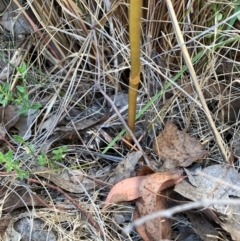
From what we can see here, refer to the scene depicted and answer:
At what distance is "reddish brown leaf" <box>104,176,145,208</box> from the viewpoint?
1.09 m

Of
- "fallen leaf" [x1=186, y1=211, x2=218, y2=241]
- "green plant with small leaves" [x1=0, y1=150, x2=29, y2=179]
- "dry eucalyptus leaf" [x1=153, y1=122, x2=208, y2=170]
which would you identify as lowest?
"fallen leaf" [x1=186, y1=211, x2=218, y2=241]

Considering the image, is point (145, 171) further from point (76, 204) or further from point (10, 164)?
point (10, 164)

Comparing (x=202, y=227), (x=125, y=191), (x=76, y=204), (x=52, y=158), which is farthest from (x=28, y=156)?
(x=202, y=227)

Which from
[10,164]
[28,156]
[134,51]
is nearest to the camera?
[134,51]

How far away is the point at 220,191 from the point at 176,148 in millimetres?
172

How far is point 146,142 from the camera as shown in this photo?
121 cm

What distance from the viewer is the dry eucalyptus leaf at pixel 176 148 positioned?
1121 mm

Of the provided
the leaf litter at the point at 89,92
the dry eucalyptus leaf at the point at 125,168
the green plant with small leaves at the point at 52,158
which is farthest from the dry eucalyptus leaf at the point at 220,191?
the green plant with small leaves at the point at 52,158

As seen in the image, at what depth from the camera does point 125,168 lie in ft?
3.82

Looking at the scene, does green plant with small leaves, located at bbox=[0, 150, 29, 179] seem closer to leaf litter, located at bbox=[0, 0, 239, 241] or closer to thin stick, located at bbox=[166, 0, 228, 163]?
leaf litter, located at bbox=[0, 0, 239, 241]

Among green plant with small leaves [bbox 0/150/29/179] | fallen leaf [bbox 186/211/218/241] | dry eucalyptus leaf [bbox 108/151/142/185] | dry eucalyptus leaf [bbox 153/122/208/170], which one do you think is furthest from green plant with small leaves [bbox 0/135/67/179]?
fallen leaf [bbox 186/211/218/241]

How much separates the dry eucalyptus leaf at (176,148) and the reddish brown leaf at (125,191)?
0.31 ft

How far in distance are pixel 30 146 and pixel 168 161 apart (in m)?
0.38

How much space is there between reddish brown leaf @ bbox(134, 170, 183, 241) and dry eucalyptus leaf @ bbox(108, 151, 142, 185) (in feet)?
0.29
